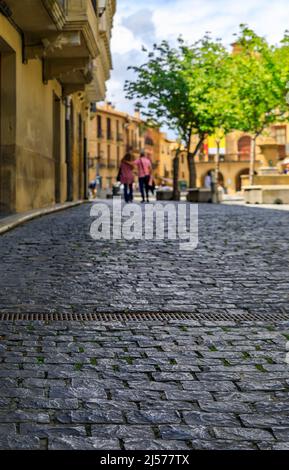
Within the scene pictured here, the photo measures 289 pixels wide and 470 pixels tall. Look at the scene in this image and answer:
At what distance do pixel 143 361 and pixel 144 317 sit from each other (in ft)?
3.74

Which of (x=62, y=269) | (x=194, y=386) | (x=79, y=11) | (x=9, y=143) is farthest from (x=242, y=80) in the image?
(x=194, y=386)

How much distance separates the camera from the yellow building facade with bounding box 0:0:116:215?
535 inches

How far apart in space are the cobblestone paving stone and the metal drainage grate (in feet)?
0.42

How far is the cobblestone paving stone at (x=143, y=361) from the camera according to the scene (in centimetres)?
268

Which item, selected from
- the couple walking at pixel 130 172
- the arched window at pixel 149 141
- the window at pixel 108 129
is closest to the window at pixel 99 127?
the window at pixel 108 129

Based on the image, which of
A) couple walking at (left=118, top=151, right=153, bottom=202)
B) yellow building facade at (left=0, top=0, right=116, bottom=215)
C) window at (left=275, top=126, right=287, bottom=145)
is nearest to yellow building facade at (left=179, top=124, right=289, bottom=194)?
window at (left=275, top=126, right=287, bottom=145)

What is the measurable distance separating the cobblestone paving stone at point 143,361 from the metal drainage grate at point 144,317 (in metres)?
0.13

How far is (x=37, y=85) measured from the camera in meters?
16.7

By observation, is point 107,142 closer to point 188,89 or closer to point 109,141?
point 109,141

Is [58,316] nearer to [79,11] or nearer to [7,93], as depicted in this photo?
[7,93]

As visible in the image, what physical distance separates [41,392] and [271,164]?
112 feet

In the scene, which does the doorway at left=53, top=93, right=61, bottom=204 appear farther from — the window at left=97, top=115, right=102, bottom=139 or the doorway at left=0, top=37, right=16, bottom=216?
the window at left=97, top=115, right=102, bottom=139

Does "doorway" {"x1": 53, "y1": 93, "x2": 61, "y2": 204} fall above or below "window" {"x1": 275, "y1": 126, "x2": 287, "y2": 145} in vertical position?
below

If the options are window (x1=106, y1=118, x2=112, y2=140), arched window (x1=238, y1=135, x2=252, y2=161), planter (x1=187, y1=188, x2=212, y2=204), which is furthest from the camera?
window (x1=106, y1=118, x2=112, y2=140)
